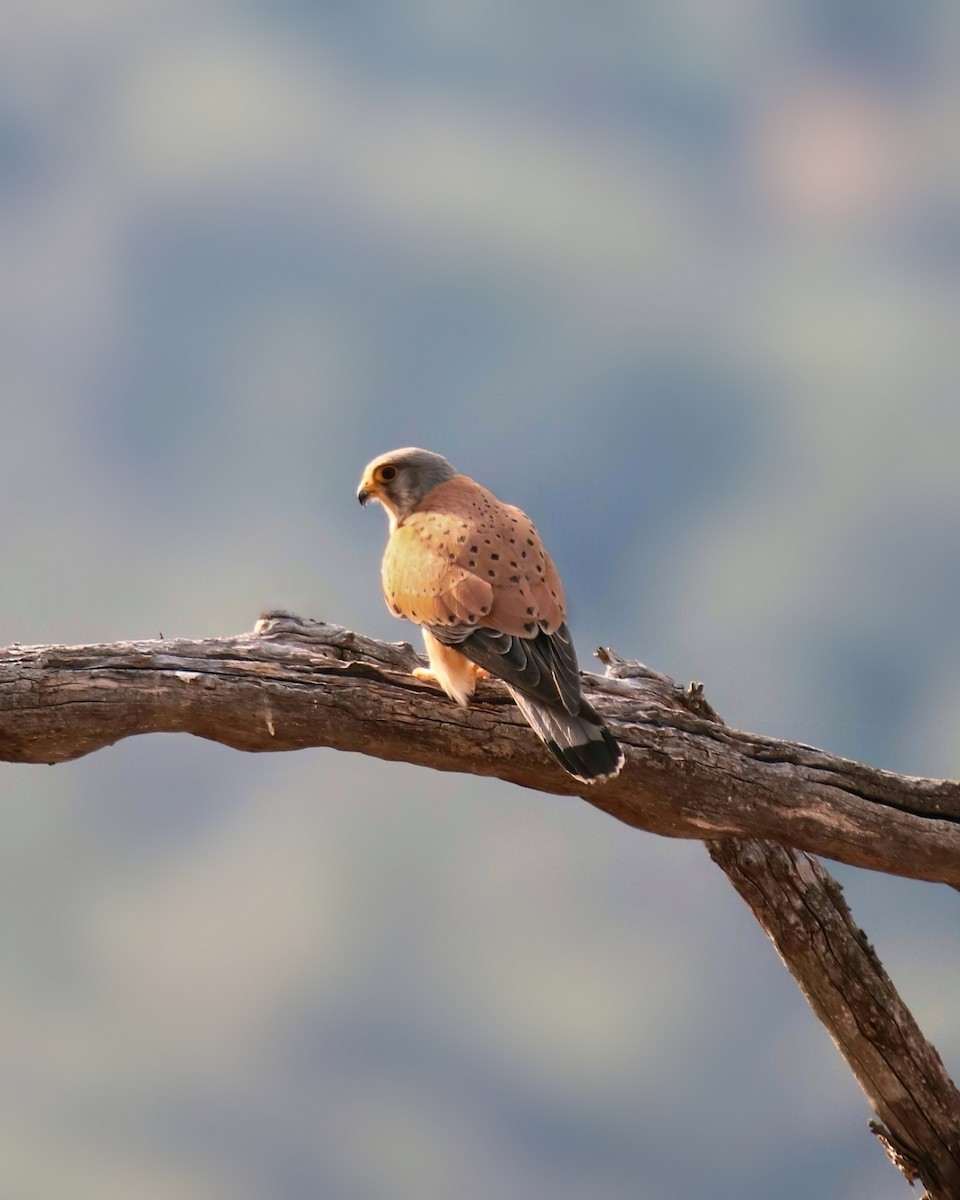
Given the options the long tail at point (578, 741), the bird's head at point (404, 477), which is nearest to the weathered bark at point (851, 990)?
the long tail at point (578, 741)

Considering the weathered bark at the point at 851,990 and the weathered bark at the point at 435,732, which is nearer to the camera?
the weathered bark at the point at 435,732

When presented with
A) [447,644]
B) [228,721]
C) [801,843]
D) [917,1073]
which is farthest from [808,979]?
[228,721]

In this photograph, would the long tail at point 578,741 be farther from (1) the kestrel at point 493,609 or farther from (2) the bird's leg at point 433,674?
(2) the bird's leg at point 433,674

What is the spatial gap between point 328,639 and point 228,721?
1.38 ft

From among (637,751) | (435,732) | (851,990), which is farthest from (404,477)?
(851,990)

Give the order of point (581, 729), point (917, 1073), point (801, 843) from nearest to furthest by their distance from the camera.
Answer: point (581, 729), point (801, 843), point (917, 1073)

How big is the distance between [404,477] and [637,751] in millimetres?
1253

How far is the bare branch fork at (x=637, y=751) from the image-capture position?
3555 millimetres

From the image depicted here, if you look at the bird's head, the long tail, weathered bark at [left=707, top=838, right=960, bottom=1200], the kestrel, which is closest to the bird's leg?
the kestrel

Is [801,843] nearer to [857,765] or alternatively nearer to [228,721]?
[857,765]

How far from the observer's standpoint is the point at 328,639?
12.6 feet

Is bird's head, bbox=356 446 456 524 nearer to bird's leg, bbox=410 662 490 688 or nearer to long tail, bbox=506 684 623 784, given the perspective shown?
bird's leg, bbox=410 662 490 688

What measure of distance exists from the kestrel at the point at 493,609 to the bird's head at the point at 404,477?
41 millimetres

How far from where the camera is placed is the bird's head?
4.23 m
